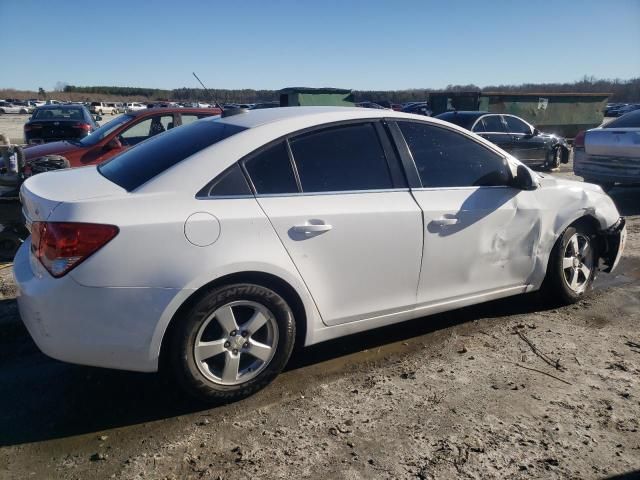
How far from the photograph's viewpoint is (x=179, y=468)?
246 centimetres

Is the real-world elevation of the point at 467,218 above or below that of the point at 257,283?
above

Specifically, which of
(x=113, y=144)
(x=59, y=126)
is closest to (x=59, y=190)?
(x=113, y=144)

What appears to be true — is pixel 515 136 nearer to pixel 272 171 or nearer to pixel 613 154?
pixel 613 154

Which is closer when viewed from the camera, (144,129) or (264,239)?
(264,239)

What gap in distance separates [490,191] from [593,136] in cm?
624

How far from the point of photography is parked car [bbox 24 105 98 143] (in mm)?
12352

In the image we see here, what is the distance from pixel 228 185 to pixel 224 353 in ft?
3.02

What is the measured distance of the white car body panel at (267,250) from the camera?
2607 mm

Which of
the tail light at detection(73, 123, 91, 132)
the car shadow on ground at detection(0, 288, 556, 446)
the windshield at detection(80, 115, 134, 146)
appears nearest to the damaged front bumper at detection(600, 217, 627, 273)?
the car shadow on ground at detection(0, 288, 556, 446)

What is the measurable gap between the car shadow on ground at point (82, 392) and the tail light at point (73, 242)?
0.85 meters

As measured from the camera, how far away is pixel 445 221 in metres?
3.50

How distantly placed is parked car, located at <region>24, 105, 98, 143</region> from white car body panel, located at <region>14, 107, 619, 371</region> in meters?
9.92

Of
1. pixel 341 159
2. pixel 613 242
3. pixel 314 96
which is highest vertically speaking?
pixel 314 96

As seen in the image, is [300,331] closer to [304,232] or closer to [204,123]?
[304,232]
